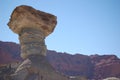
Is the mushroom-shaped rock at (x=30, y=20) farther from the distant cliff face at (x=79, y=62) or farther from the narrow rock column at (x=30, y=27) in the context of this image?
the distant cliff face at (x=79, y=62)

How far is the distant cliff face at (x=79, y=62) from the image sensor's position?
72250 mm

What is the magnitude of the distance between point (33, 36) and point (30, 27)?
523 mm

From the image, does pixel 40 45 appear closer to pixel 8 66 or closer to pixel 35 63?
pixel 35 63

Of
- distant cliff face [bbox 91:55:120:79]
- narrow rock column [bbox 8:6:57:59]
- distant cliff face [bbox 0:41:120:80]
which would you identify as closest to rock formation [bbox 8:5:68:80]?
narrow rock column [bbox 8:6:57:59]

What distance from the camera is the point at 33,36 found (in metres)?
9.76

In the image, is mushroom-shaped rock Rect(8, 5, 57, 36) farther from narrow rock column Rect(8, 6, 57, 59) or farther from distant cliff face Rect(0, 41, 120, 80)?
distant cliff face Rect(0, 41, 120, 80)

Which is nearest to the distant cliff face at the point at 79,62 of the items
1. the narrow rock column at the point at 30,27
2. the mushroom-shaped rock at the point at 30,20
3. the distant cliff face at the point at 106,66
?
the distant cliff face at the point at 106,66

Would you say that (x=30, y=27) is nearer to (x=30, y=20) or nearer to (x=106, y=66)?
(x=30, y=20)

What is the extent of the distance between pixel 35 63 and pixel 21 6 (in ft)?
8.64

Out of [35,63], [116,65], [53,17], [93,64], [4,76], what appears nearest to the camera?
[4,76]

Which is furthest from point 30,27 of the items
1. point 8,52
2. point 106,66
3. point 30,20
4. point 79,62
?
point 79,62

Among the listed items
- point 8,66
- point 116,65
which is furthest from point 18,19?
point 116,65

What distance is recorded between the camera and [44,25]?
10336mm

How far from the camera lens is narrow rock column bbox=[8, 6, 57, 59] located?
9.55 metres
